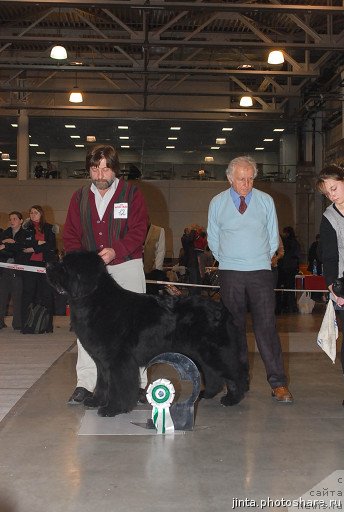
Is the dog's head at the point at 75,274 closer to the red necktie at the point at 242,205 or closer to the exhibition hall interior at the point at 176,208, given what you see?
the exhibition hall interior at the point at 176,208

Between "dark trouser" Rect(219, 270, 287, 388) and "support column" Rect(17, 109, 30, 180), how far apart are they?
59.2ft

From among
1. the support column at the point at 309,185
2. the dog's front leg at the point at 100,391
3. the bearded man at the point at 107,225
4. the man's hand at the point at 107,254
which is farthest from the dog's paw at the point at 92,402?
the support column at the point at 309,185

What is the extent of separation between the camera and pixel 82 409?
13.7ft

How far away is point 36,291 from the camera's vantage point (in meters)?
8.67

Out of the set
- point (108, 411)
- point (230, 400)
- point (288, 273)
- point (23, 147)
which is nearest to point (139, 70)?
point (288, 273)

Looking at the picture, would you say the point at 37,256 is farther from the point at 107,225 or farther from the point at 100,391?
the point at 100,391

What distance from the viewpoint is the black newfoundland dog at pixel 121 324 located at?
3.79 metres

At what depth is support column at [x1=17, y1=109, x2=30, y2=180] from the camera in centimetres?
2164

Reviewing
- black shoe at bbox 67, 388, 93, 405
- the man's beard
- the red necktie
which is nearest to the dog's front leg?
black shoe at bbox 67, 388, 93, 405

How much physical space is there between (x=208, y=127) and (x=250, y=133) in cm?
142

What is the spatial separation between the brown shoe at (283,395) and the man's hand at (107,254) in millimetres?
1418

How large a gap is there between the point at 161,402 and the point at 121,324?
51 cm

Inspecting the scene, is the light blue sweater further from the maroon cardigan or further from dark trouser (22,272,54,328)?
dark trouser (22,272,54,328)

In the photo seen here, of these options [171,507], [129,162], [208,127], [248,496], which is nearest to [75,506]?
[171,507]
